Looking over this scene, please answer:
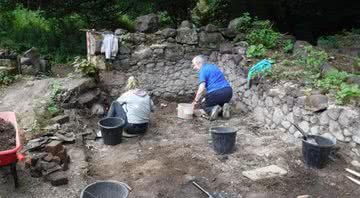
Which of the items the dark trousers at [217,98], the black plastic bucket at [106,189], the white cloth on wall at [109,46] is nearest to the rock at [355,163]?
the dark trousers at [217,98]

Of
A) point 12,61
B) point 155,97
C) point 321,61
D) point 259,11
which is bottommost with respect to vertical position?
point 155,97

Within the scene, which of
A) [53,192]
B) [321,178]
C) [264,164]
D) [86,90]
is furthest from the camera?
[86,90]

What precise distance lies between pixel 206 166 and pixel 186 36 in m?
4.59

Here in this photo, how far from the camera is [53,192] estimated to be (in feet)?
15.0

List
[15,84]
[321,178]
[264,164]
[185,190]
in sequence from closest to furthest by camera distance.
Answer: [185,190], [321,178], [264,164], [15,84]

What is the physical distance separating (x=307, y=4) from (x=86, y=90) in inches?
307

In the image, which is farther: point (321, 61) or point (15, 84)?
point (15, 84)

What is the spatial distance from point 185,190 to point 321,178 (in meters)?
1.88

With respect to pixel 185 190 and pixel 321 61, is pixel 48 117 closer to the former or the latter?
pixel 185 190

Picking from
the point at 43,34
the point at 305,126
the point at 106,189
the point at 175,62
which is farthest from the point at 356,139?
the point at 43,34

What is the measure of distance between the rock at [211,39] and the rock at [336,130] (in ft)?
13.9

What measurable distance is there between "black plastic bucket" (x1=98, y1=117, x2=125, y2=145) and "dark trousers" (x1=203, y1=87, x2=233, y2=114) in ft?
6.82

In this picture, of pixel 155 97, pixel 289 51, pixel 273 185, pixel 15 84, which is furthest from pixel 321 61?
pixel 15 84

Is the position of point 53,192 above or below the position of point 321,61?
below
